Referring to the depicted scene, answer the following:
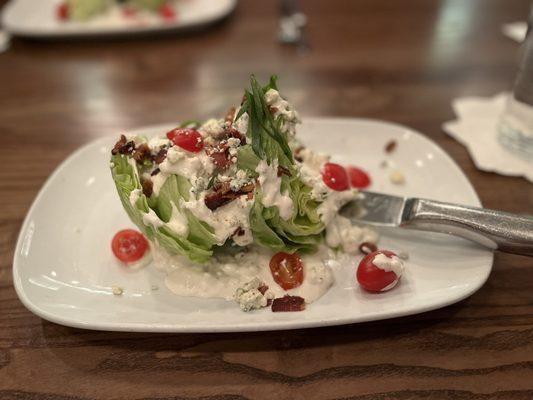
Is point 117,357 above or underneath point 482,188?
underneath

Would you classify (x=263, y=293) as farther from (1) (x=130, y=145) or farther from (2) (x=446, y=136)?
(2) (x=446, y=136)

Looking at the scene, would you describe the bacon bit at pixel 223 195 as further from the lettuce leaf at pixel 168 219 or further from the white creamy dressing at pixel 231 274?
the white creamy dressing at pixel 231 274

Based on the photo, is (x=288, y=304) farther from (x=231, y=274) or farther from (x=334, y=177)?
(x=334, y=177)

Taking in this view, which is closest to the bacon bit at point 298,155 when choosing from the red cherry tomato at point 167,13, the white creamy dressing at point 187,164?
the white creamy dressing at point 187,164

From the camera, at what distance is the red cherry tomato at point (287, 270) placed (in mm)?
1812

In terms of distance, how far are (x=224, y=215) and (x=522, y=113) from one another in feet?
5.93

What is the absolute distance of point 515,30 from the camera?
3.94 meters

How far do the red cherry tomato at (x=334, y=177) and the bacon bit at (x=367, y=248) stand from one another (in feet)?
0.80

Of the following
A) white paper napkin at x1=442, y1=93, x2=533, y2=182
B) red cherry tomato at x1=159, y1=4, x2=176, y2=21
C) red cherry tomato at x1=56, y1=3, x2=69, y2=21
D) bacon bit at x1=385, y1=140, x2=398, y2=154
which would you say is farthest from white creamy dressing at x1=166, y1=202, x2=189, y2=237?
red cherry tomato at x1=56, y1=3, x2=69, y2=21

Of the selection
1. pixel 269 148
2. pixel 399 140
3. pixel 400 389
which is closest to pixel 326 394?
pixel 400 389

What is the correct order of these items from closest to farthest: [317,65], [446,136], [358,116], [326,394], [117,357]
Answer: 1. [326,394]
2. [117,357]
3. [446,136]
4. [358,116]
5. [317,65]

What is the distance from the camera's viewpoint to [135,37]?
3.90 meters

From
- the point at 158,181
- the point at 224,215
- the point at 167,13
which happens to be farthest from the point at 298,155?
the point at 167,13

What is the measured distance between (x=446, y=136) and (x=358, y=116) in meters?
0.57
